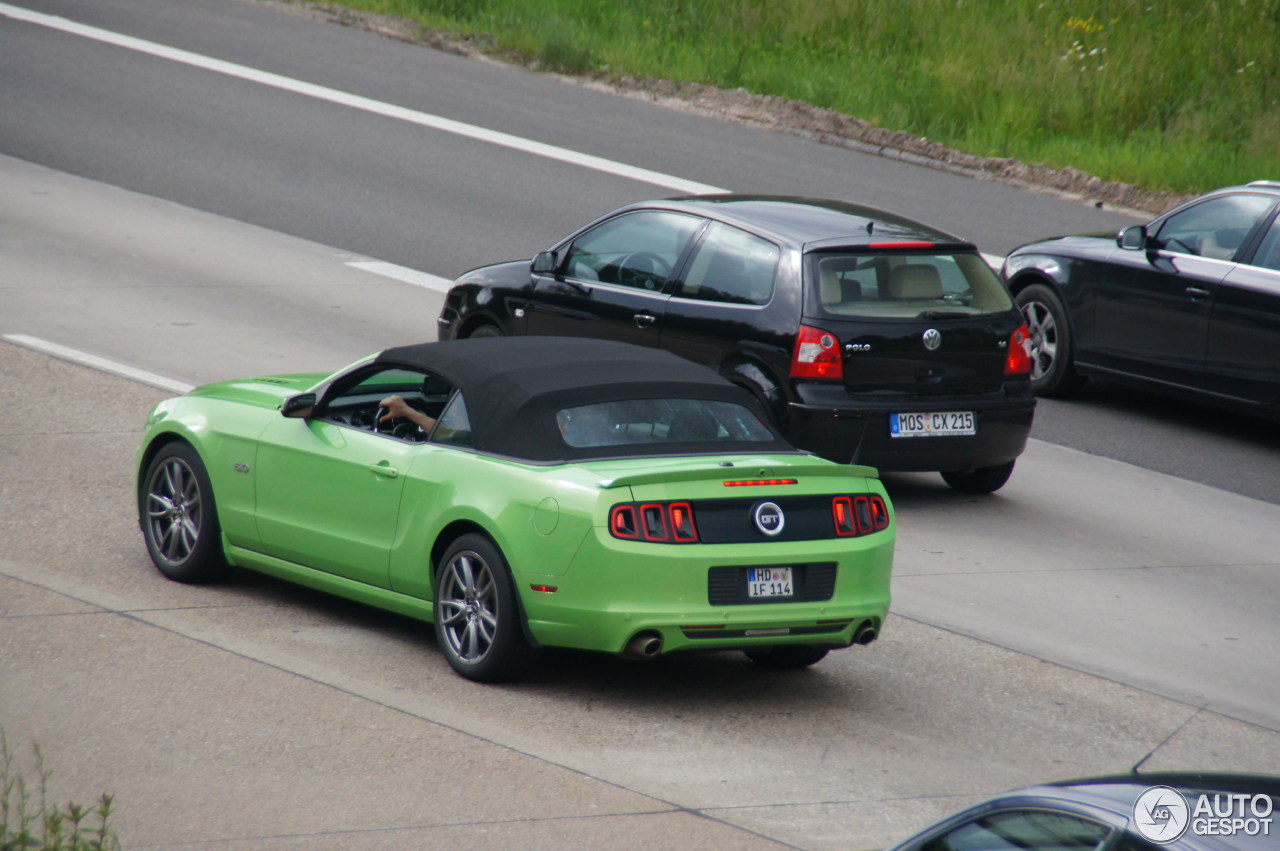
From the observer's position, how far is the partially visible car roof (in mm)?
10422

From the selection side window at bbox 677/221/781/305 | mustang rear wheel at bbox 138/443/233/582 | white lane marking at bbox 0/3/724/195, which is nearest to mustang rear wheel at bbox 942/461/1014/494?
side window at bbox 677/221/781/305

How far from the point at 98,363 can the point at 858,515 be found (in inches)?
279

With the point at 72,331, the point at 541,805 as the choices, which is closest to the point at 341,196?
the point at 72,331

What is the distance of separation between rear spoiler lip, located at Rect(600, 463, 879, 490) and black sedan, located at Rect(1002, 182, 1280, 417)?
603 cm

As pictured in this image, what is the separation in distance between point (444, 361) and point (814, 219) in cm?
367

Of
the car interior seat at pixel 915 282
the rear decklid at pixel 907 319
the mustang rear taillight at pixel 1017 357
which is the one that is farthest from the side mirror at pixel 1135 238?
the car interior seat at pixel 915 282

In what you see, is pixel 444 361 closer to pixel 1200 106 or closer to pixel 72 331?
pixel 72 331

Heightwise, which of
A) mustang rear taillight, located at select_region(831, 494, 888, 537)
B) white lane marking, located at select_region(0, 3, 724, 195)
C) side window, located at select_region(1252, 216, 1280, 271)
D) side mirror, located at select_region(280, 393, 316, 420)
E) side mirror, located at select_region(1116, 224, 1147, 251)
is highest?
side window, located at select_region(1252, 216, 1280, 271)

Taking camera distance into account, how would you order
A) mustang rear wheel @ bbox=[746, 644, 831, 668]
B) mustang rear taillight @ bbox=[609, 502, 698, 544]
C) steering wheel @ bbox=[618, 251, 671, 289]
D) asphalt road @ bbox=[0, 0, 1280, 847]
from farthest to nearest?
1. steering wheel @ bbox=[618, 251, 671, 289]
2. mustang rear wheel @ bbox=[746, 644, 831, 668]
3. mustang rear taillight @ bbox=[609, 502, 698, 544]
4. asphalt road @ bbox=[0, 0, 1280, 847]

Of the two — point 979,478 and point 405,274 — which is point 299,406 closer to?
point 979,478

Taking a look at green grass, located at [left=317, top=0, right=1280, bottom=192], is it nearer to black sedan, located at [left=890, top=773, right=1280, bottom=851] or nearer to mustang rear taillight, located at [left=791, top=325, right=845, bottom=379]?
mustang rear taillight, located at [left=791, top=325, right=845, bottom=379]

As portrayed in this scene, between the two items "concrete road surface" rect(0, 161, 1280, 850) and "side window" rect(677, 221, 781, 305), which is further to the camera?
"side window" rect(677, 221, 781, 305)

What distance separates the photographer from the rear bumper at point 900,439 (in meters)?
9.98

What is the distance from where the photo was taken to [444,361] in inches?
306
